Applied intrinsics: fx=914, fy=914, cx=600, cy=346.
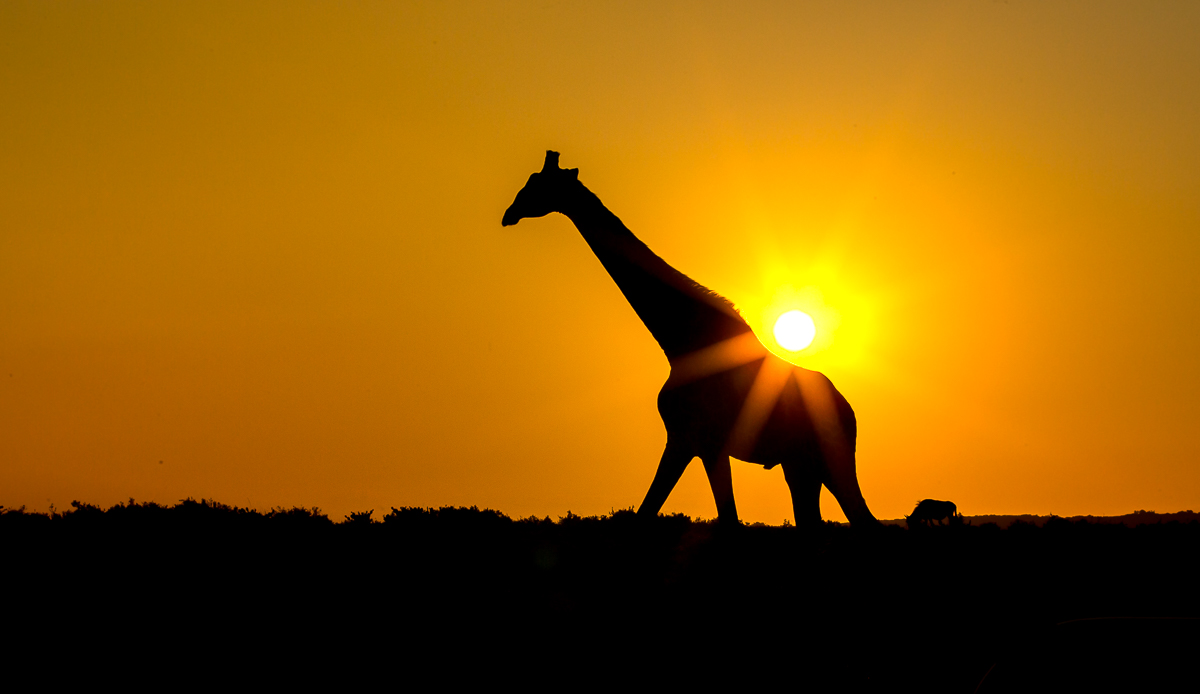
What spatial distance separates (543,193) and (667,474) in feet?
12.8

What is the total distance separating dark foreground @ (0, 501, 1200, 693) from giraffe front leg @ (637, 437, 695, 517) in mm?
411

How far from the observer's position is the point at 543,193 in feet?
38.2

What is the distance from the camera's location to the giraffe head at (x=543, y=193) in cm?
1164

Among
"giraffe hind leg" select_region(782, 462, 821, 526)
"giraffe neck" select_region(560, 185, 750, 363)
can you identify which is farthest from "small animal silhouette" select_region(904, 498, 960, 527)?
"giraffe neck" select_region(560, 185, 750, 363)

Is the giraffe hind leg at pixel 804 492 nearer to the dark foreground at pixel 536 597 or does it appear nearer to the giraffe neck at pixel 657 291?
the dark foreground at pixel 536 597

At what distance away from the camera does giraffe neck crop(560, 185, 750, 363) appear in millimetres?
11172

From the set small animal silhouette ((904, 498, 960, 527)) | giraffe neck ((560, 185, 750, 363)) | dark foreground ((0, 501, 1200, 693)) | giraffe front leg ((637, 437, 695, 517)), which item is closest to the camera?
dark foreground ((0, 501, 1200, 693))

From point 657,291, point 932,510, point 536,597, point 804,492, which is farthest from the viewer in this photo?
point 932,510

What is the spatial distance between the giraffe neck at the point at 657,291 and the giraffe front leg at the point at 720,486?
1368 millimetres

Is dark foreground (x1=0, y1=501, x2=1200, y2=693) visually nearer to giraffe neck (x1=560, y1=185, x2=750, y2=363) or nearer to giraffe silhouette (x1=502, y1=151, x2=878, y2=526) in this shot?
giraffe silhouette (x1=502, y1=151, x2=878, y2=526)

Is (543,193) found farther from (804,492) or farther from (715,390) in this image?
(804,492)

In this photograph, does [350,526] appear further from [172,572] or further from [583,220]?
[583,220]

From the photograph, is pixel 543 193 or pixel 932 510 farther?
pixel 932 510

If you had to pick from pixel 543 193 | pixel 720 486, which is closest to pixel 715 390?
pixel 720 486
